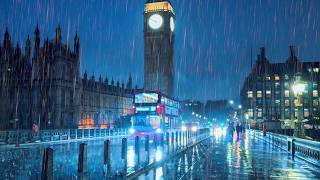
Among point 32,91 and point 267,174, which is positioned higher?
point 32,91

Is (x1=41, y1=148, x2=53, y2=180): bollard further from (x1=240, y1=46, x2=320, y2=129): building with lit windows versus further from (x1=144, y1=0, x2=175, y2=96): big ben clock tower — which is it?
(x1=240, y1=46, x2=320, y2=129): building with lit windows

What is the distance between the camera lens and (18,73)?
78125mm

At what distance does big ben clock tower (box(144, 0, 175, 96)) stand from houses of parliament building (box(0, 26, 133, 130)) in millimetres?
35658

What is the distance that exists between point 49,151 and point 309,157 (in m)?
15.3

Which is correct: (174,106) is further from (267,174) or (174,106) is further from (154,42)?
(154,42)

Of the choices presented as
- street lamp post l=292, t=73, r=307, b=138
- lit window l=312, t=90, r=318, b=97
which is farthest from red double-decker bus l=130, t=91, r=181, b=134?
lit window l=312, t=90, r=318, b=97

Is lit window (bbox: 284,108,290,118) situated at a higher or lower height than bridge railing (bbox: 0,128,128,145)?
higher

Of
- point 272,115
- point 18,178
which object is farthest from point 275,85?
point 18,178

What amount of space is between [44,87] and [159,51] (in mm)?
53972

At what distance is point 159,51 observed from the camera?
395ft

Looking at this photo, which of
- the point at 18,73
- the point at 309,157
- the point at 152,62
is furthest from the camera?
the point at 152,62

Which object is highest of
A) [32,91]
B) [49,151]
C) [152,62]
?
[152,62]

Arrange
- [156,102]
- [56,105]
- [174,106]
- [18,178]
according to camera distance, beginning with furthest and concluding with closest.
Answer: [56,105], [174,106], [156,102], [18,178]

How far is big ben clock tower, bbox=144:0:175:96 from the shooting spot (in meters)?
118
